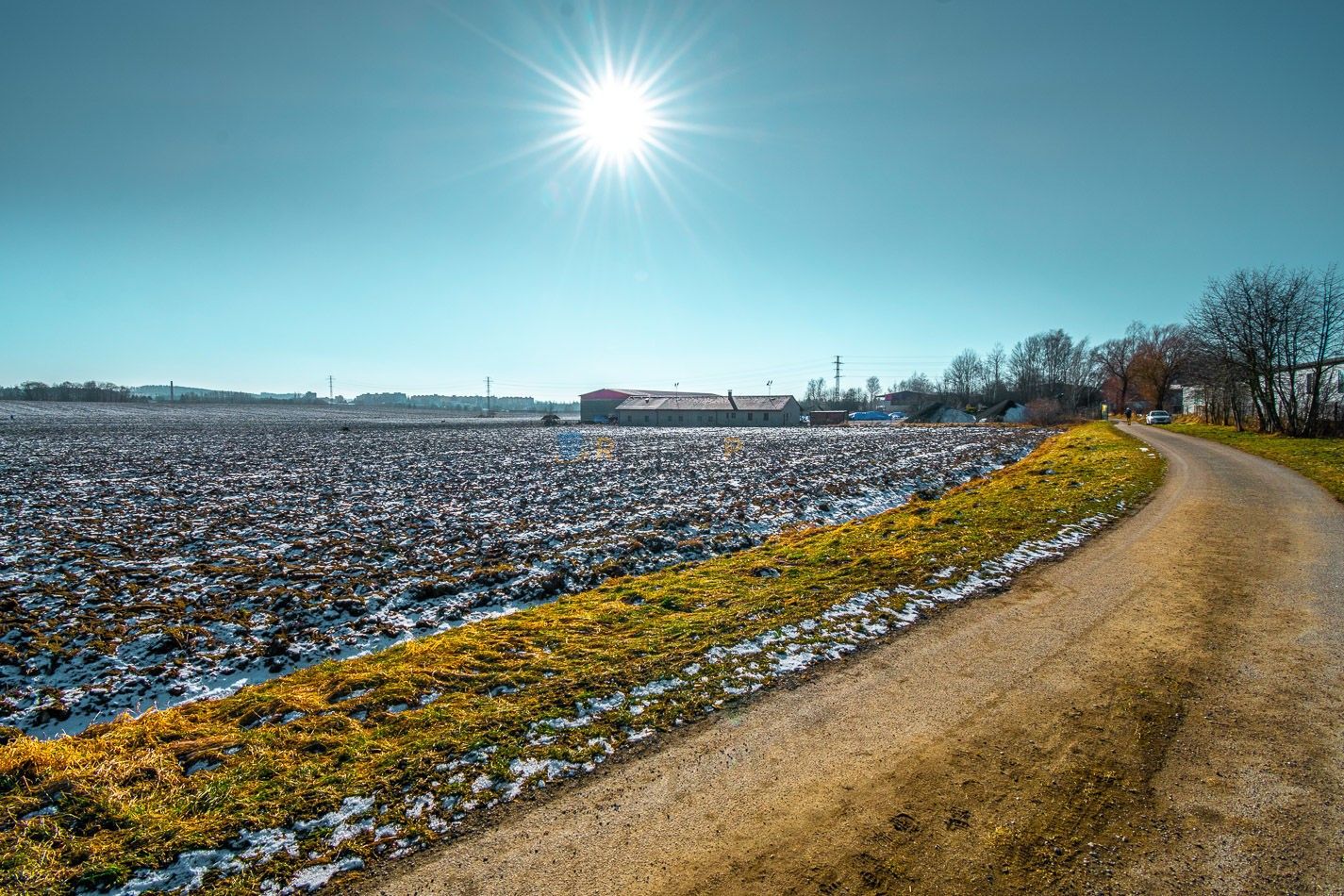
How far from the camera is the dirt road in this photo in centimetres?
343

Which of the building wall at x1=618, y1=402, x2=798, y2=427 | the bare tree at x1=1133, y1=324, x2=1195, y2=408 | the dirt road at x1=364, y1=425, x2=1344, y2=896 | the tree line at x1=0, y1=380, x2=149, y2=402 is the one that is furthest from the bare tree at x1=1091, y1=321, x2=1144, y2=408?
the tree line at x1=0, y1=380, x2=149, y2=402

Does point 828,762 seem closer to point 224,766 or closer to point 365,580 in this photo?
point 224,766

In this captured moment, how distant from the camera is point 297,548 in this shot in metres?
11.5

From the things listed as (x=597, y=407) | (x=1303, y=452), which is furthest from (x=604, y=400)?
(x=1303, y=452)

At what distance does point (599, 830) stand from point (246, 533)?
12117mm

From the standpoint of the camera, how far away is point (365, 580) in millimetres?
9633

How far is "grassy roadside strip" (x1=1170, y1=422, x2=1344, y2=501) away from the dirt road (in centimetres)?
1490

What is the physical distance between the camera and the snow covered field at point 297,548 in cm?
708

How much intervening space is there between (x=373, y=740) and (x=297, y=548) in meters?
8.13

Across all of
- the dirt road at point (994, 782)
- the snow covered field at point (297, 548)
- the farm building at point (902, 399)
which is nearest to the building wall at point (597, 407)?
the farm building at point (902, 399)

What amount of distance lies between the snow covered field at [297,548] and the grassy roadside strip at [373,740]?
108 cm

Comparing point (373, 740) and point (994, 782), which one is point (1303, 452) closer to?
point (994, 782)

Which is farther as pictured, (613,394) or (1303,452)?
(613,394)

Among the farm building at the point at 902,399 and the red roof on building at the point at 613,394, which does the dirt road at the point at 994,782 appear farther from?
the farm building at the point at 902,399
